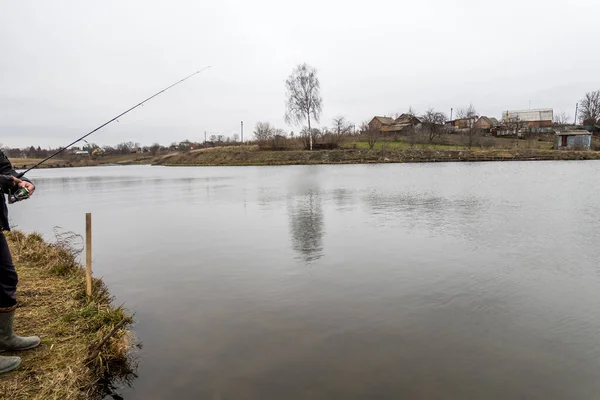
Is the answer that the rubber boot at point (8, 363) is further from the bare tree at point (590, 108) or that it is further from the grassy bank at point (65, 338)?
the bare tree at point (590, 108)

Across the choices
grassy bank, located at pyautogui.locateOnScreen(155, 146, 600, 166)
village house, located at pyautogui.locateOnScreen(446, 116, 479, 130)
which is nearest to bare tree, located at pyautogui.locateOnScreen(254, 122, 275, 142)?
grassy bank, located at pyautogui.locateOnScreen(155, 146, 600, 166)

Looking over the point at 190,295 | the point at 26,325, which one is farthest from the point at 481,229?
the point at 26,325

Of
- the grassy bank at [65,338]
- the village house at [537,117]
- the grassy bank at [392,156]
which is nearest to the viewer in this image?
the grassy bank at [65,338]

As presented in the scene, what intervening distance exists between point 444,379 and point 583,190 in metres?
21.0

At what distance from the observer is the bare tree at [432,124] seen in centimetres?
7200

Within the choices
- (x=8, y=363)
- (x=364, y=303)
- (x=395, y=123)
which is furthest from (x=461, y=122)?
(x=8, y=363)

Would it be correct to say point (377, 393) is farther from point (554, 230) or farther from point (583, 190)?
point (583, 190)

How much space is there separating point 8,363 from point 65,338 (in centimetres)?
86

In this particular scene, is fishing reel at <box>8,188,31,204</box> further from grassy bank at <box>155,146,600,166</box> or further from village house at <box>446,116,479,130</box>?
village house at <box>446,116,479,130</box>

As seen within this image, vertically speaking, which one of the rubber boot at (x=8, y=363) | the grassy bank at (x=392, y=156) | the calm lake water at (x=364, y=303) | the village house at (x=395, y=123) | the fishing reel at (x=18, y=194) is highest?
the village house at (x=395, y=123)

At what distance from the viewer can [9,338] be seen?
4.59 metres

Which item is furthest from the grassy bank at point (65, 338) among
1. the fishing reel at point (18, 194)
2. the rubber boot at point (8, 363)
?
the fishing reel at point (18, 194)

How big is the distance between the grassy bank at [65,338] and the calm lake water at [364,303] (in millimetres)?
420

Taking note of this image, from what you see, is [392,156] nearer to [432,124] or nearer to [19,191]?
[432,124]
